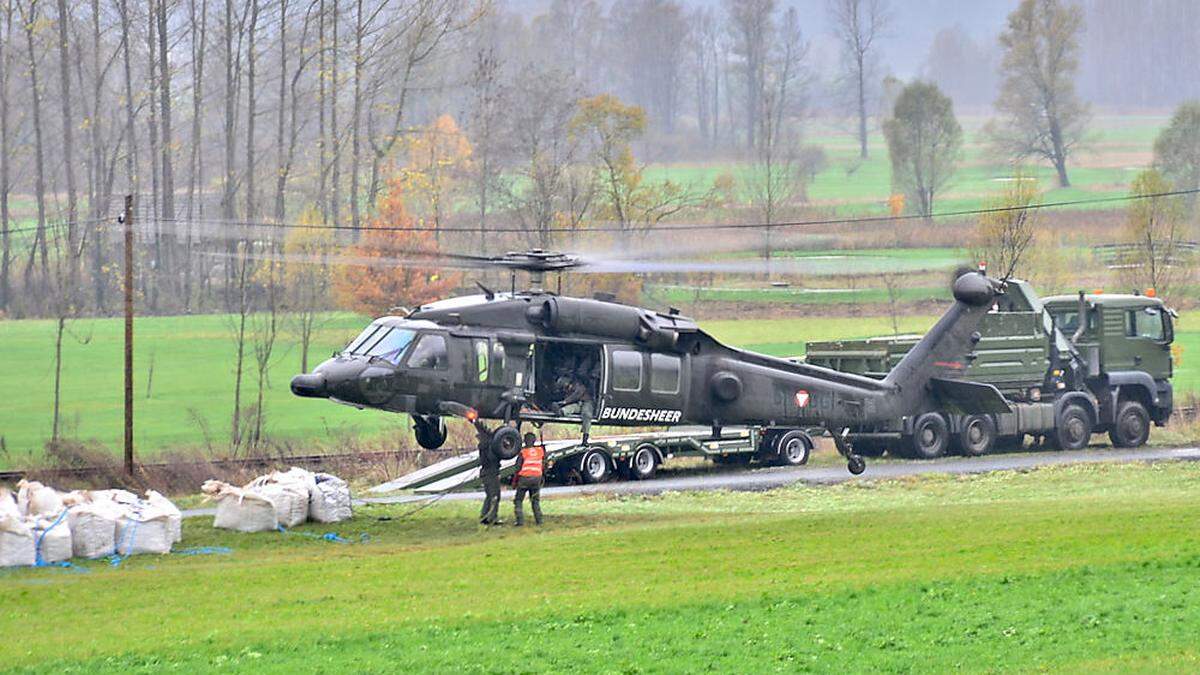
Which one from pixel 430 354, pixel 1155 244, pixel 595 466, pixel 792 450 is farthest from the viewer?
pixel 1155 244

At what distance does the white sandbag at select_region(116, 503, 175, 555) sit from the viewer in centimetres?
2173

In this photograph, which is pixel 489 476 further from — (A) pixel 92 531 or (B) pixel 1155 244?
(B) pixel 1155 244

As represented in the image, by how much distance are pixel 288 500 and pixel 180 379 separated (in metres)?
22.1

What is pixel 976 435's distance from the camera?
3609 cm

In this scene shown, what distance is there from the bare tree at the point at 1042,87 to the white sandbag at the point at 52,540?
56.6 metres

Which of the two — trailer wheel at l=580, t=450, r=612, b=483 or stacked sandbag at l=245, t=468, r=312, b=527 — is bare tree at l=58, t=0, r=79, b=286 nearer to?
trailer wheel at l=580, t=450, r=612, b=483

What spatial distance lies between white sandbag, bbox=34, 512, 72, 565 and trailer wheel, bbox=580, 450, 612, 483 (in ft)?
40.7

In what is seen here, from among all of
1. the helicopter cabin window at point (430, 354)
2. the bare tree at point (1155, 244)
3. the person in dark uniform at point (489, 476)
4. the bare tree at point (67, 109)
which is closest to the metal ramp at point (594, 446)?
the person in dark uniform at point (489, 476)

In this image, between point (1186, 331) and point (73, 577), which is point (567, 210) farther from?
point (73, 577)

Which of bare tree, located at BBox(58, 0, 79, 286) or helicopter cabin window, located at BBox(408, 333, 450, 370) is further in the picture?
bare tree, located at BBox(58, 0, 79, 286)

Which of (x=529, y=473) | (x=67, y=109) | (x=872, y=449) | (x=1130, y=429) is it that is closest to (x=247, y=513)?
(x=529, y=473)

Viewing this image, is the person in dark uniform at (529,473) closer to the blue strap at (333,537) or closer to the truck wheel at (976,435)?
the blue strap at (333,537)

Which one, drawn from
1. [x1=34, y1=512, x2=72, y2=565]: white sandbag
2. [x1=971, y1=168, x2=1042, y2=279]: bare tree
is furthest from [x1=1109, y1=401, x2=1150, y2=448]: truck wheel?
[x1=34, y1=512, x2=72, y2=565]: white sandbag

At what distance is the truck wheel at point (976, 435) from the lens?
1412 inches
